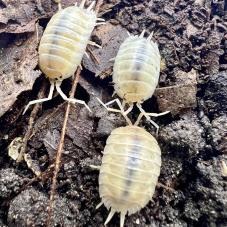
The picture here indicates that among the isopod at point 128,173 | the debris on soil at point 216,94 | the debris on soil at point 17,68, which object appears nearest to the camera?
the isopod at point 128,173

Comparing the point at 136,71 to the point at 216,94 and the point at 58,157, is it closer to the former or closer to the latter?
the point at 216,94

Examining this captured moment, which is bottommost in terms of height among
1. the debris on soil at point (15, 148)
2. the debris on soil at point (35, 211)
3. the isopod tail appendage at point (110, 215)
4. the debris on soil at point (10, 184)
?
the isopod tail appendage at point (110, 215)

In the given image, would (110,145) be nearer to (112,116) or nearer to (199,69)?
(112,116)

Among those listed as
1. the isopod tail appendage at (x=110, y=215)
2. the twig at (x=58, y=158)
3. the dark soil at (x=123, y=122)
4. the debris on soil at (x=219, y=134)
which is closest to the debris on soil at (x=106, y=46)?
the dark soil at (x=123, y=122)

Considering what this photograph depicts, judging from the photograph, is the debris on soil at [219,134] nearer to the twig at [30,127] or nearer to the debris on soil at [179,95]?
the debris on soil at [179,95]

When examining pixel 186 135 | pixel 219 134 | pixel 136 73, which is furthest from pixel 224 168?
pixel 136 73
